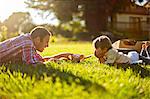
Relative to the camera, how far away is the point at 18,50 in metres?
6.91

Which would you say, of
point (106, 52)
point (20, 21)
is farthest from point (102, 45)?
point (20, 21)

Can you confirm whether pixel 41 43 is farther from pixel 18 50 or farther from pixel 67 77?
pixel 67 77

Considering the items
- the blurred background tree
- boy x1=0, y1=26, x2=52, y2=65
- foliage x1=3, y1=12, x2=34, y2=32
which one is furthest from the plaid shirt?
foliage x1=3, y1=12, x2=34, y2=32

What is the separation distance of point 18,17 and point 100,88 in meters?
50.1

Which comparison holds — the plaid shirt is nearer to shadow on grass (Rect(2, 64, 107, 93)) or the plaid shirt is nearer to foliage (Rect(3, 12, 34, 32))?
shadow on grass (Rect(2, 64, 107, 93))

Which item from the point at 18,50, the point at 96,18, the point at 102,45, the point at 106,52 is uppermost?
the point at 18,50

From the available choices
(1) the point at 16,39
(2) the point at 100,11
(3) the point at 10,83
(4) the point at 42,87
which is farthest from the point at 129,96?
(2) the point at 100,11

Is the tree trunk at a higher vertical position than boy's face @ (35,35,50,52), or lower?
lower

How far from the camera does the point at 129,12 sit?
5184 cm

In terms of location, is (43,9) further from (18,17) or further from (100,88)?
(100,88)

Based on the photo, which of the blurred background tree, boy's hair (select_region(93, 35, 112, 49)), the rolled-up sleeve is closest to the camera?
the rolled-up sleeve

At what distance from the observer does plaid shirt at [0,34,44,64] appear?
22.5 feet

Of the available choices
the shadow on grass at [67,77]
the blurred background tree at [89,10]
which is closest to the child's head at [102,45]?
the shadow on grass at [67,77]

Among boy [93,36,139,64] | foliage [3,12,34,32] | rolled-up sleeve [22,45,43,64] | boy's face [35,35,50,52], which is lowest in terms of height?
foliage [3,12,34,32]
